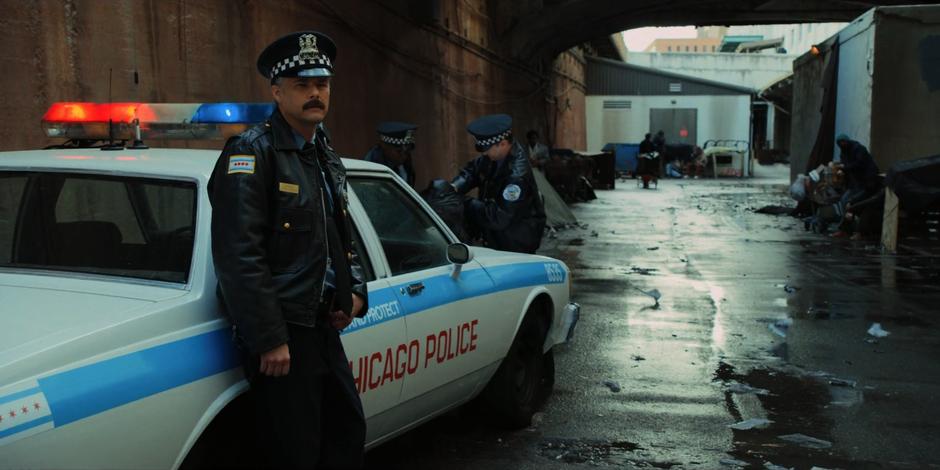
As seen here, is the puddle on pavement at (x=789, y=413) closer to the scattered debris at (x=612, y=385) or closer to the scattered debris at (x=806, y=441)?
the scattered debris at (x=806, y=441)

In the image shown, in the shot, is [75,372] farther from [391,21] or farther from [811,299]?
[391,21]

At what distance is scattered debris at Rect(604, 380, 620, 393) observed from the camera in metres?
5.72

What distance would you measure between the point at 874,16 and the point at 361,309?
16378 millimetres

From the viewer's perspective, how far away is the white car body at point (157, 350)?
2.24 meters

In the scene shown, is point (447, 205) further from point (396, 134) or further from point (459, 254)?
point (459, 254)

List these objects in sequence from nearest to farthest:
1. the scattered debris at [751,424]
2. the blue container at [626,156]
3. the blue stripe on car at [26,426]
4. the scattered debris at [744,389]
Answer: the blue stripe on car at [26,426] < the scattered debris at [751,424] < the scattered debris at [744,389] < the blue container at [626,156]

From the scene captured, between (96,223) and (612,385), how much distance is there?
3.69 meters

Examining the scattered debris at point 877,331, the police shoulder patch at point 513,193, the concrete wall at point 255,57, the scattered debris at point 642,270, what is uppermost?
the concrete wall at point 255,57

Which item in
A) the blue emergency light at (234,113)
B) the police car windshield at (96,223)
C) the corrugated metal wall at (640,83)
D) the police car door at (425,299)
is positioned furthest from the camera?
the corrugated metal wall at (640,83)

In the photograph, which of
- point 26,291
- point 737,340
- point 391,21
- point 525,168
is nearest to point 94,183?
point 26,291

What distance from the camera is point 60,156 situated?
344cm

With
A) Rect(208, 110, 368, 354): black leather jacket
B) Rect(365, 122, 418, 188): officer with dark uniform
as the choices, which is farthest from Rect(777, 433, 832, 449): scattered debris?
Rect(365, 122, 418, 188): officer with dark uniform

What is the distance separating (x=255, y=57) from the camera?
9.23 metres

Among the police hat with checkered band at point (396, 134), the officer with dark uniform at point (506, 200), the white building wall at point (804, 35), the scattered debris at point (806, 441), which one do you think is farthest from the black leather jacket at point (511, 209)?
the white building wall at point (804, 35)
